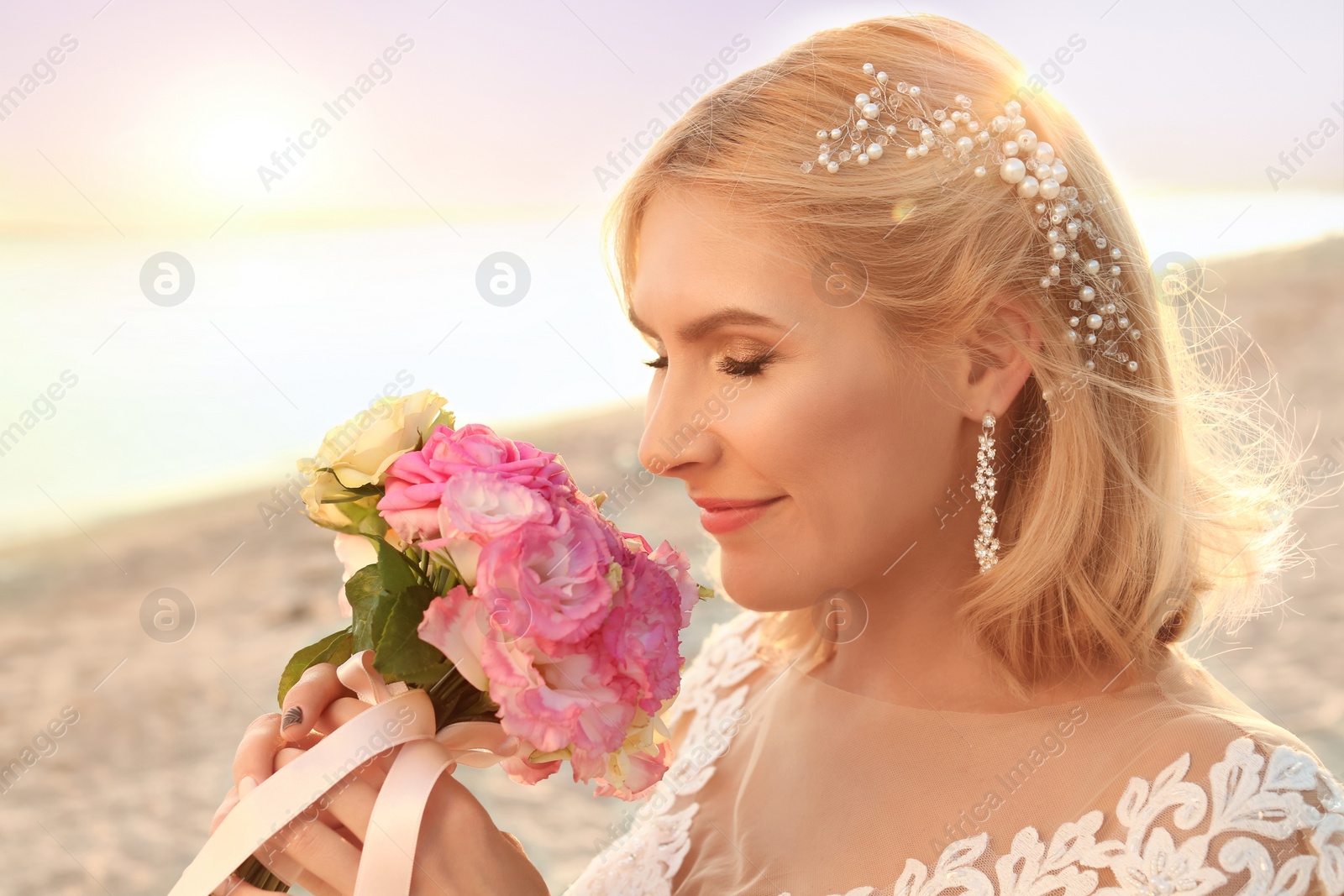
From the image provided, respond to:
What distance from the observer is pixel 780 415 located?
157 centimetres

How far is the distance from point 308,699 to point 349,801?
0.14 m

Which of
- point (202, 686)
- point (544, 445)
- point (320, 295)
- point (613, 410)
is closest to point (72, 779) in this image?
point (202, 686)

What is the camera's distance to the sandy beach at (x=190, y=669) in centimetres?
516

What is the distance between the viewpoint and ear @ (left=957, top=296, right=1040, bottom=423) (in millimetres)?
1709

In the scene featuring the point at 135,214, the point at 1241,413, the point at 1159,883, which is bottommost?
the point at 1159,883

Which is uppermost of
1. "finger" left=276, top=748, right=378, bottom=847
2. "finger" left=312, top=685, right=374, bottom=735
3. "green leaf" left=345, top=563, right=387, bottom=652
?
"green leaf" left=345, top=563, right=387, bottom=652

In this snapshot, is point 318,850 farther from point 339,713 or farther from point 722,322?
point 722,322

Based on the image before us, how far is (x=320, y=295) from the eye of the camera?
12.9m

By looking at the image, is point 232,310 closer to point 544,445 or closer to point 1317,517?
point 544,445

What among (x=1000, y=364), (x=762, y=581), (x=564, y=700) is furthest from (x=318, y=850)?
(x=1000, y=364)

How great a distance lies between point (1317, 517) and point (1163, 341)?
841cm

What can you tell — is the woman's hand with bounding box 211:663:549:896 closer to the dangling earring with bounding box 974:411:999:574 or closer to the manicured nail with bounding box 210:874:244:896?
the manicured nail with bounding box 210:874:244:896

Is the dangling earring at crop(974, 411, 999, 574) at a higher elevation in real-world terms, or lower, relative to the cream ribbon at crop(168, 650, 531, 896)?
lower

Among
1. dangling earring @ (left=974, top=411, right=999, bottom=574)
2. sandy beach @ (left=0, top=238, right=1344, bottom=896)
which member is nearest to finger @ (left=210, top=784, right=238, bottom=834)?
dangling earring @ (left=974, top=411, right=999, bottom=574)
